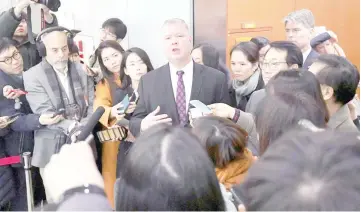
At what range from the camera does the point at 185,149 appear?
2.60ft

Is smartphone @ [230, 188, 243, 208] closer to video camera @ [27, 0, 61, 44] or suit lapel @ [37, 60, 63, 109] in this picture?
suit lapel @ [37, 60, 63, 109]

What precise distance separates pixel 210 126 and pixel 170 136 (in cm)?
49

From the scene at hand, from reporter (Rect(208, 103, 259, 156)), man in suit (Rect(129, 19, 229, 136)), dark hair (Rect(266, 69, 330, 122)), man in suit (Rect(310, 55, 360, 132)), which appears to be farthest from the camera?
man in suit (Rect(129, 19, 229, 136))

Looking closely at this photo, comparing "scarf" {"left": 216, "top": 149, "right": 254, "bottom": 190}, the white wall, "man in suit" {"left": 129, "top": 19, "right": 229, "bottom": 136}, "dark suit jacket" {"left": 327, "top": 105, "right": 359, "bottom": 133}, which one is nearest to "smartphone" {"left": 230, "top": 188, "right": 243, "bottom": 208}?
"scarf" {"left": 216, "top": 149, "right": 254, "bottom": 190}

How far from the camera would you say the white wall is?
11.3ft

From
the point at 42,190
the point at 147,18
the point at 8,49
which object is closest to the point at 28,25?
the point at 8,49

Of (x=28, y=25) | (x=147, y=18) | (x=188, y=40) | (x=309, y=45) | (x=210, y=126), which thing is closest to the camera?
(x=210, y=126)

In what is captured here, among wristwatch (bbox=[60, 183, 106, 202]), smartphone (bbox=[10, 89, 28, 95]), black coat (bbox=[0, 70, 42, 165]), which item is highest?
smartphone (bbox=[10, 89, 28, 95])

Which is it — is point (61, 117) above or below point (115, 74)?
below

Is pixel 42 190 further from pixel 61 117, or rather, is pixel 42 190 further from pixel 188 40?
pixel 188 40

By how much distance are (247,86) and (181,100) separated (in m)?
0.49

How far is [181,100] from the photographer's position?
2086 millimetres

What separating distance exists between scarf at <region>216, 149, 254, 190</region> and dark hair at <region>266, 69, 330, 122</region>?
27cm

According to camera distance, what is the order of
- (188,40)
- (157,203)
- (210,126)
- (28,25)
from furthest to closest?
(28,25)
(188,40)
(210,126)
(157,203)
